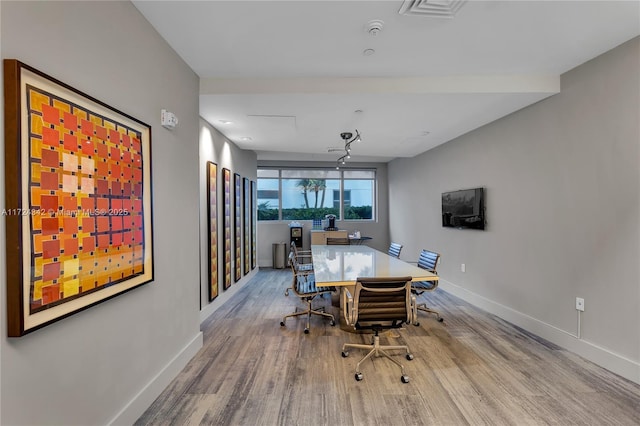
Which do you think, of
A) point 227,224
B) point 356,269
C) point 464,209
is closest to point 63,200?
point 356,269

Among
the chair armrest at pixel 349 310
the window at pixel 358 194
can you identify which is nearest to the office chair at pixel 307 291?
the chair armrest at pixel 349 310

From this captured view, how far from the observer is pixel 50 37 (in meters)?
1.36

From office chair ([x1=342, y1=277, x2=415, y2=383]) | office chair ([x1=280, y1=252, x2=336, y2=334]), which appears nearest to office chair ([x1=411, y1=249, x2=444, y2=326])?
office chair ([x1=280, y1=252, x2=336, y2=334])

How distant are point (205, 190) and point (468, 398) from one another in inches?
137

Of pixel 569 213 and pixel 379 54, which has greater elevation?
pixel 379 54

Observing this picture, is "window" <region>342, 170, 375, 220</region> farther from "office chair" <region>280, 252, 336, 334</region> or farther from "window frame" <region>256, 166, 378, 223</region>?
"office chair" <region>280, 252, 336, 334</region>

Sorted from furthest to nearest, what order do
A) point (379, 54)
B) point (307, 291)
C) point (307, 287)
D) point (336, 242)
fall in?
1. point (336, 242)
2. point (307, 287)
3. point (307, 291)
4. point (379, 54)

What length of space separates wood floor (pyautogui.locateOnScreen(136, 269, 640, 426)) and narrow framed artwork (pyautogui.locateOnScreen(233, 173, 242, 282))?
5.60 feet

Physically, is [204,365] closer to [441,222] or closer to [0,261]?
[0,261]

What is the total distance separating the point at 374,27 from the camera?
216 cm

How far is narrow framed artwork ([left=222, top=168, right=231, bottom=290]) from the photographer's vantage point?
179 inches

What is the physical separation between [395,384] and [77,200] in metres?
2.47

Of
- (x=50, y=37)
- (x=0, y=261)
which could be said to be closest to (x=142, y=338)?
(x=0, y=261)

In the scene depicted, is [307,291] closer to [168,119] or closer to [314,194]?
[168,119]
